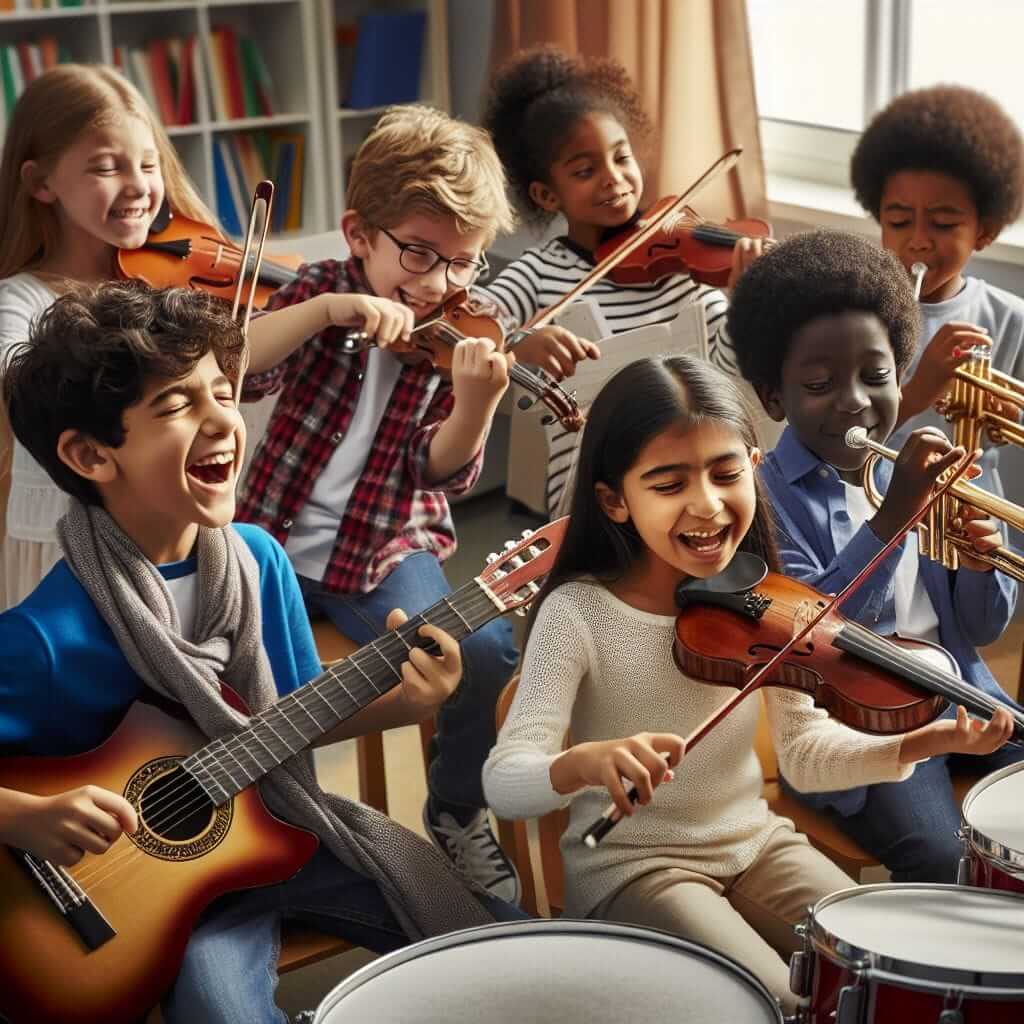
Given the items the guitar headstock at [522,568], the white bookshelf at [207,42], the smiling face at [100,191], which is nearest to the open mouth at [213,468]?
the guitar headstock at [522,568]

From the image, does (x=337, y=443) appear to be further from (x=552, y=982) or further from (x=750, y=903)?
(x=552, y=982)

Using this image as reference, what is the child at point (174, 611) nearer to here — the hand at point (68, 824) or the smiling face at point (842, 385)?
the hand at point (68, 824)

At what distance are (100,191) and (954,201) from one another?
1097mm

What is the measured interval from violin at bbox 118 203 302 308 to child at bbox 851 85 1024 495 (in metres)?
0.82

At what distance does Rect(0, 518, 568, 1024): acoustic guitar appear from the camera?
4.34 feet

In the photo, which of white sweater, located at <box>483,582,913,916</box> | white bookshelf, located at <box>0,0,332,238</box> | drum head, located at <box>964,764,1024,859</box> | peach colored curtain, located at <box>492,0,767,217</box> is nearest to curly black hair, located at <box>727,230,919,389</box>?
white sweater, located at <box>483,582,913,916</box>

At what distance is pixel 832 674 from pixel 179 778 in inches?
22.9

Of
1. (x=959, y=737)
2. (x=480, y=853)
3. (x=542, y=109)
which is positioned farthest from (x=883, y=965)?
(x=542, y=109)

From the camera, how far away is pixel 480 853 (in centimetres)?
201

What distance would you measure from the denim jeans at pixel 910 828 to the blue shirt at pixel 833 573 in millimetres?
18

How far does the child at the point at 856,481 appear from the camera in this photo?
63.7 inches

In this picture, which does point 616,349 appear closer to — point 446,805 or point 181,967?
point 446,805

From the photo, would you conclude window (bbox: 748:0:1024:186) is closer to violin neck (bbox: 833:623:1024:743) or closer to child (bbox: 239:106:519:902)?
child (bbox: 239:106:519:902)

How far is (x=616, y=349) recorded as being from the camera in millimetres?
→ 2145
